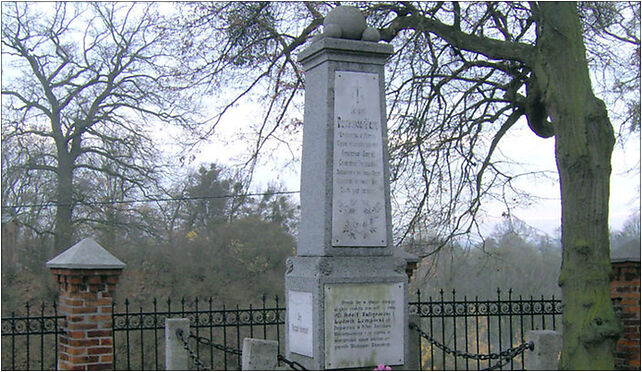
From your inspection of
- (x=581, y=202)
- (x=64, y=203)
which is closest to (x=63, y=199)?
(x=64, y=203)

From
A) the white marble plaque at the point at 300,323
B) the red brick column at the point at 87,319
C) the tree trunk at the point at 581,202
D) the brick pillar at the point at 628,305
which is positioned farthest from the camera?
the brick pillar at the point at 628,305

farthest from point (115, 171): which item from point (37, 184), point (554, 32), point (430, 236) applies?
point (554, 32)

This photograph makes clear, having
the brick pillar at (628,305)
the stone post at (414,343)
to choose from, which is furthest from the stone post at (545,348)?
the brick pillar at (628,305)

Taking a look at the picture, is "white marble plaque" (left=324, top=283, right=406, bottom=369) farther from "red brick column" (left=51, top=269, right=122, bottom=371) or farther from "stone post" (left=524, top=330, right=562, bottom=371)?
"red brick column" (left=51, top=269, right=122, bottom=371)

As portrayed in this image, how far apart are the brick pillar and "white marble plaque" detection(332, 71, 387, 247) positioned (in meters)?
3.94

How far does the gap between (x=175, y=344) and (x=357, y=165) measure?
3.00 m

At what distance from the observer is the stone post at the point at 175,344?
7.23 m

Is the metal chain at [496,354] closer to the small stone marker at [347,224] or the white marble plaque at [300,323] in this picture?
the small stone marker at [347,224]

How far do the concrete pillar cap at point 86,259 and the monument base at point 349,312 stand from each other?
86.0 inches

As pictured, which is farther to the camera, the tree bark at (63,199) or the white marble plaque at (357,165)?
the tree bark at (63,199)

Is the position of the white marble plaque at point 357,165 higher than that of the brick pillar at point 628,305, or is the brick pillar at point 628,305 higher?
the white marble plaque at point 357,165

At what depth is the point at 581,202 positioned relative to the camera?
24.5 feet

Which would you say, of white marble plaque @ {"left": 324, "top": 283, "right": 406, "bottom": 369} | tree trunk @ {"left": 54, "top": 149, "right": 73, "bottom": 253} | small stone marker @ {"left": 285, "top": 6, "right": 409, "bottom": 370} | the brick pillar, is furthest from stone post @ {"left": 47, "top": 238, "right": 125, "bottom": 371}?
tree trunk @ {"left": 54, "top": 149, "right": 73, "bottom": 253}

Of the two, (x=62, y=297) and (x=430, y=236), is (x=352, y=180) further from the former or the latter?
(x=430, y=236)
